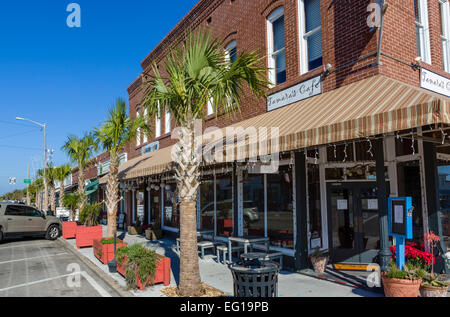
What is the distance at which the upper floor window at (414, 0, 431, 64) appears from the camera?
8406 millimetres

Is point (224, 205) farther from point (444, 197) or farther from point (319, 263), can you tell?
point (444, 197)

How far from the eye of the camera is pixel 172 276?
27.1ft

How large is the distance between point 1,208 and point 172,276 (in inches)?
432

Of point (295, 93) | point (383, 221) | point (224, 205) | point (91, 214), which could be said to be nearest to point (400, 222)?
point (383, 221)

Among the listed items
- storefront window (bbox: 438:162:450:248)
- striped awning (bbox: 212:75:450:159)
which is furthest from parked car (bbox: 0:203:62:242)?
storefront window (bbox: 438:162:450:248)

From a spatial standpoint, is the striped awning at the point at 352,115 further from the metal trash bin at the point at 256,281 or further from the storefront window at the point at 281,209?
the metal trash bin at the point at 256,281

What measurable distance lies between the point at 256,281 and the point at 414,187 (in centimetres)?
500

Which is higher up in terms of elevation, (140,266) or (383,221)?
(383,221)

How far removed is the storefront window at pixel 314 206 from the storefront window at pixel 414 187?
200 cm

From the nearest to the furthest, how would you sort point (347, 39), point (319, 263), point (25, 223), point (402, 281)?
point (402, 281), point (347, 39), point (319, 263), point (25, 223)

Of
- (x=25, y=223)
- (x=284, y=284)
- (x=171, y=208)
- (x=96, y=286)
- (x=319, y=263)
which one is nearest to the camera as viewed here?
(x=284, y=284)

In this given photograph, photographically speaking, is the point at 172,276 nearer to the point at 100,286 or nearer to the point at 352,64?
the point at 100,286

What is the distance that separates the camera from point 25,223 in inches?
619
